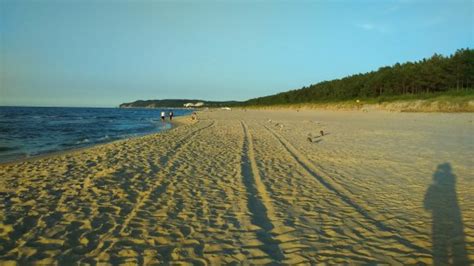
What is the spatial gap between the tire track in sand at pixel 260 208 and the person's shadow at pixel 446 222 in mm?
1982

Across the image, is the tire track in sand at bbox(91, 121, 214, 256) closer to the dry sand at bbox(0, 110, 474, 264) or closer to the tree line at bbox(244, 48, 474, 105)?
the dry sand at bbox(0, 110, 474, 264)

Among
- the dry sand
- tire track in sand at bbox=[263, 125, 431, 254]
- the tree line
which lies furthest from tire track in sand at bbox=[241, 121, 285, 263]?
the tree line

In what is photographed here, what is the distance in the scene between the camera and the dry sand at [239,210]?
4.59 metres

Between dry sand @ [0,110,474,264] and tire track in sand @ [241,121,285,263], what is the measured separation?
21 millimetres

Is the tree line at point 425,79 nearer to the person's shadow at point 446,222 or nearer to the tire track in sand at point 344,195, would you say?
the tire track in sand at point 344,195

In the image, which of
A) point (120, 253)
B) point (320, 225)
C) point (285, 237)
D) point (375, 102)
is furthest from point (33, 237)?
point (375, 102)

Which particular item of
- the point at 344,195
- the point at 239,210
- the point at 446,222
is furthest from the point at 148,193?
the point at 446,222

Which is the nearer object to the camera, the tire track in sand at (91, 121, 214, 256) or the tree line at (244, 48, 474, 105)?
the tire track in sand at (91, 121, 214, 256)

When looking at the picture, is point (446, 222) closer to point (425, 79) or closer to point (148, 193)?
point (148, 193)

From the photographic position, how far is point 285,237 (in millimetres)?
5137

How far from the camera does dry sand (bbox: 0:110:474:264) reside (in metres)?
4.59

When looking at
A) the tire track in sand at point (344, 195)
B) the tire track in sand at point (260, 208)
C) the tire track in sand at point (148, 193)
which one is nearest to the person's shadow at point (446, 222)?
the tire track in sand at point (344, 195)

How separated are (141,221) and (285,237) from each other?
2.36 m

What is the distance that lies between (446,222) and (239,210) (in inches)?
135
